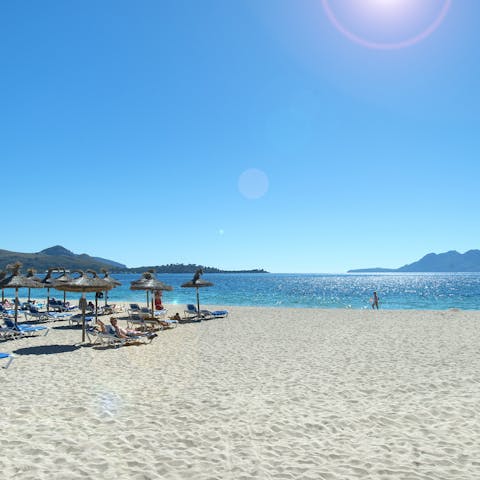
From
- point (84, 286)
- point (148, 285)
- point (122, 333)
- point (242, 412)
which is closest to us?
point (242, 412)

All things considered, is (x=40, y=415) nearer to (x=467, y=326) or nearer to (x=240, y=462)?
(x=240, y=462)

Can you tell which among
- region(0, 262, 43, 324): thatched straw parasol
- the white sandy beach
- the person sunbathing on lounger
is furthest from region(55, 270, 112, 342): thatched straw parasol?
region(0, 262, 43, 324): thatched straw parasol

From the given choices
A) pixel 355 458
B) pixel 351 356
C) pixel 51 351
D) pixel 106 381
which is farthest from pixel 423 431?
pixel 51 351

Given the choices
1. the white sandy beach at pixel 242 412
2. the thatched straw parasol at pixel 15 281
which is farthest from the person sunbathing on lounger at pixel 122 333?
the thatched straw parasol at pixel 15 281

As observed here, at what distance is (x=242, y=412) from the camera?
22.3ft

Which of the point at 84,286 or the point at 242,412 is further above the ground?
the point at 84,286

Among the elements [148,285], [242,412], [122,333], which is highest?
[148,285]

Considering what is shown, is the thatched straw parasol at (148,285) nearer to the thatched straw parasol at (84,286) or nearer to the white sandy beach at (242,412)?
the thatched straw parasol at (84,286)

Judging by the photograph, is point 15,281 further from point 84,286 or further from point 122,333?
point 122,333

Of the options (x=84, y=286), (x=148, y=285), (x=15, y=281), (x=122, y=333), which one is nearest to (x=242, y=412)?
(x=122, y=333)

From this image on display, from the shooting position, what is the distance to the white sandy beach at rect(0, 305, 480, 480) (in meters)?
4.85

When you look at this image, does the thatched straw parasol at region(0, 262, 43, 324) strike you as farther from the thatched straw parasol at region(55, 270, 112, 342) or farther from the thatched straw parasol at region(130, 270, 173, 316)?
the thatched straw parasol at region(130, 270, 173, 316)

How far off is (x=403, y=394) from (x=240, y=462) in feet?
14.6

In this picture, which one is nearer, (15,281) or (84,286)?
(84,286)
